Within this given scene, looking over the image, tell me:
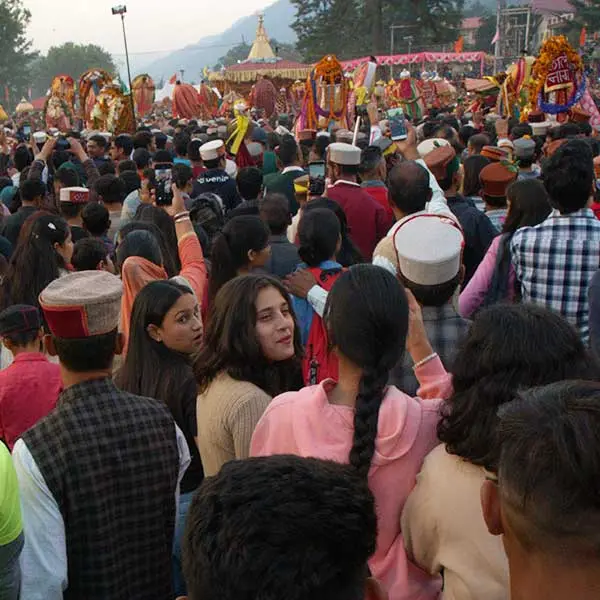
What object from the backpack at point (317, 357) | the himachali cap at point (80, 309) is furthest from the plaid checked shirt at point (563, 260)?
the himachali cap at point (80, 309)

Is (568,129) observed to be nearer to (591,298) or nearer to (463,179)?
(463,179)

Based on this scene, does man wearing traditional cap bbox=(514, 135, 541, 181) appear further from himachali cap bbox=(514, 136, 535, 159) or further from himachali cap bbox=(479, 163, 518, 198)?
himachali cap bbox=(479, 163, 518, 198)

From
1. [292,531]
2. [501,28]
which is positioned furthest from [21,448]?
[501,28]

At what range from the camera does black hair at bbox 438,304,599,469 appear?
1701 mm

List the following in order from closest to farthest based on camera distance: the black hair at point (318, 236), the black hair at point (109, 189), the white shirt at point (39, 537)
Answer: the white shirt at point (39, 537) < the black hair at point (318, 236) < the black hair at point (109, 189)

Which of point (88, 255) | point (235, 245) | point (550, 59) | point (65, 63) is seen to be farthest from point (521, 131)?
point (65, 63)

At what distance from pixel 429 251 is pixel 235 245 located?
128cm

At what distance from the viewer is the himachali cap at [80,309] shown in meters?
2.07

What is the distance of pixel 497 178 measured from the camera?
474 cm

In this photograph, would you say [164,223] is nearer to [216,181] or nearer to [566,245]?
[216,181]

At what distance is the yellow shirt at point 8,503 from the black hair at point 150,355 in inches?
36.3

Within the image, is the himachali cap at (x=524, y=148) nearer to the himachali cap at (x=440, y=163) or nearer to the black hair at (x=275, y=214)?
the himachali cap at (x=440, y=163)

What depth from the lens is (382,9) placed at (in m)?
49.2

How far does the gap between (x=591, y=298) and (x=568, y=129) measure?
604 cm
